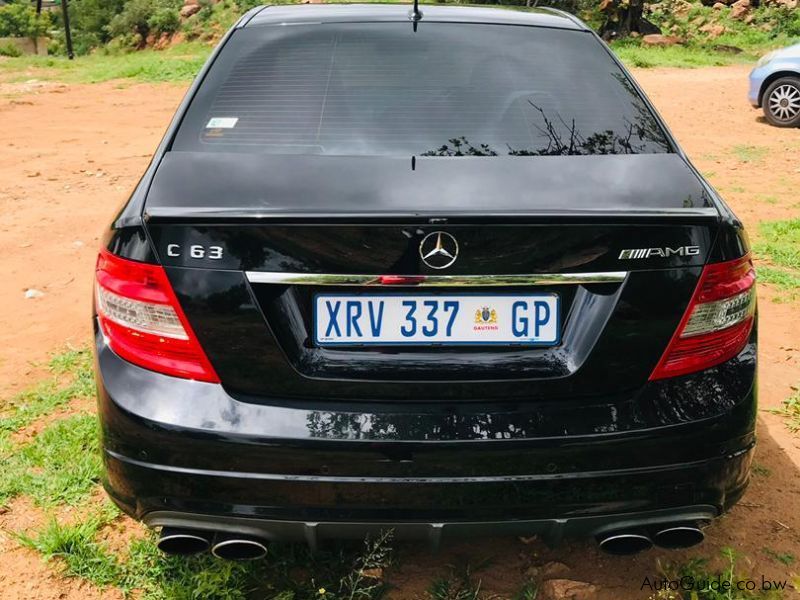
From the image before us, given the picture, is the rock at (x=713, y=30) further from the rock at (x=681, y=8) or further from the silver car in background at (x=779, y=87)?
the silver car in background at (x=779, y=87)

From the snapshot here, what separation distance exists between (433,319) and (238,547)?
0.78m

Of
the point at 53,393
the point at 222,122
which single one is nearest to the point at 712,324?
the point at 222,122

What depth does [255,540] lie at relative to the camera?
6.48 ft

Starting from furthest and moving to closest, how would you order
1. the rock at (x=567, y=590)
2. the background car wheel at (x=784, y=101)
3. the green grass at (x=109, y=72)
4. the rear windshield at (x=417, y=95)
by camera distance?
the green grass at (x=109, y=72) < the background car wheel at (x=784, y=101) < the rock at (x=567, y=590) < the rear windshield at (x=417, y=95)

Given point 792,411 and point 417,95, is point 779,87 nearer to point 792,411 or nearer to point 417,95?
point 792,411

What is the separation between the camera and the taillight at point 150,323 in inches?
73.4

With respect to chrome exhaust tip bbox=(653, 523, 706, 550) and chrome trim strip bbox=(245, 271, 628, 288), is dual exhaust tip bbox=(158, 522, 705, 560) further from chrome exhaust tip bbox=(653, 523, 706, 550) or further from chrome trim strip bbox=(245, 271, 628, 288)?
chrome trim strip bbox=(245, 271, 628, 288)

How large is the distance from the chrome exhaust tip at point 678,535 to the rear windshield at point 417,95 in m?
1.03

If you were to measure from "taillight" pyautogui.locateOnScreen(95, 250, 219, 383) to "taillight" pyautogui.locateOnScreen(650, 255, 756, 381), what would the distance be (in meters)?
1.11

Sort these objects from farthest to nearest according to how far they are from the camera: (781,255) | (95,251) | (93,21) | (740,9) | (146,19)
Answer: (93,21)
(146,19)
(740,9)
(95,251)
(781,255)

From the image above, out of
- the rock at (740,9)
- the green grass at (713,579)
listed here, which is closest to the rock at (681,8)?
the rock at (740,9)

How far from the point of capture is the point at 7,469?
304cm

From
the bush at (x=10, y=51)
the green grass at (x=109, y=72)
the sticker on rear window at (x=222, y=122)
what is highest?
the sticker on rear window at (x=222, y=122)

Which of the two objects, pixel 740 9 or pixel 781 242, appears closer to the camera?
pixel 781 242
